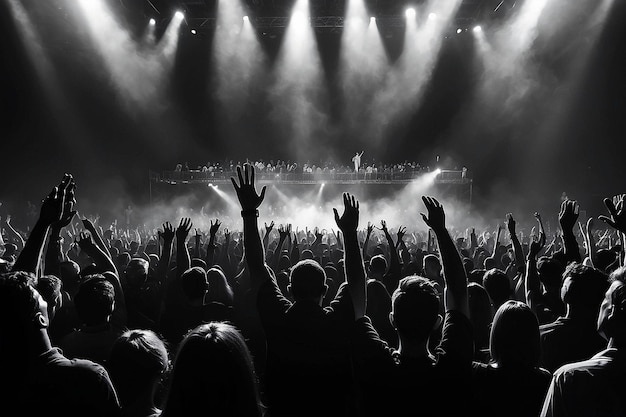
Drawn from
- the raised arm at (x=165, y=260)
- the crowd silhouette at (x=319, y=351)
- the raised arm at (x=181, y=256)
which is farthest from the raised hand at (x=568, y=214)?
the raised arm at (x=165, y=260)

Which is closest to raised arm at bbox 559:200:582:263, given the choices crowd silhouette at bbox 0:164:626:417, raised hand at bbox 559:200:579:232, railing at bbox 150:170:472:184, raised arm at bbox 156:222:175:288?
raised hand at bbox 559:200:579:232

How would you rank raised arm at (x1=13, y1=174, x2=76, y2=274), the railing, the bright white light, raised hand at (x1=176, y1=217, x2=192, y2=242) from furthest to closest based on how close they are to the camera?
the railing, the bright white light, raised hand at (x1=176, y1=217, x2=192, y2=242), raised arm at (x1=13, y1=174, x2=76, y2=274)

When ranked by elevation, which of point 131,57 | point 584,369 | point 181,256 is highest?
point 131,57

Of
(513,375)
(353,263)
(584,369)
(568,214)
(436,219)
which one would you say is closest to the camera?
(584,369)

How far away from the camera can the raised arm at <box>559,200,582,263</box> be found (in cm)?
397

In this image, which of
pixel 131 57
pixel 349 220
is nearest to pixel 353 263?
pixel 349 220

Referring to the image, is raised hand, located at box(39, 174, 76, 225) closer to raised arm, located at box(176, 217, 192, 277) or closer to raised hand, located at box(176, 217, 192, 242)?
raised arm, located at box(176, 217, 192, 277)

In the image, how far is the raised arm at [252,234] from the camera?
8.52ft

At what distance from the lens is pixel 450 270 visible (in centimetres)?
234

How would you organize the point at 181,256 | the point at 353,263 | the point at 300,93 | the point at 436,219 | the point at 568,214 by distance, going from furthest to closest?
1. the point at 300,93
2. the point at 181,256
3. the point at 568,214
4. the point at 436,219
5. the point at 353,263

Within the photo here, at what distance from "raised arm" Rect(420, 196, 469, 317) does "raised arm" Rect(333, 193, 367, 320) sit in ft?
1.38

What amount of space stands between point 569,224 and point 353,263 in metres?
2.56

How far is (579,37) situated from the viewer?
21.3m

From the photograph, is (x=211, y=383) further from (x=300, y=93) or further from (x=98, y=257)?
(x=300, y=93)
